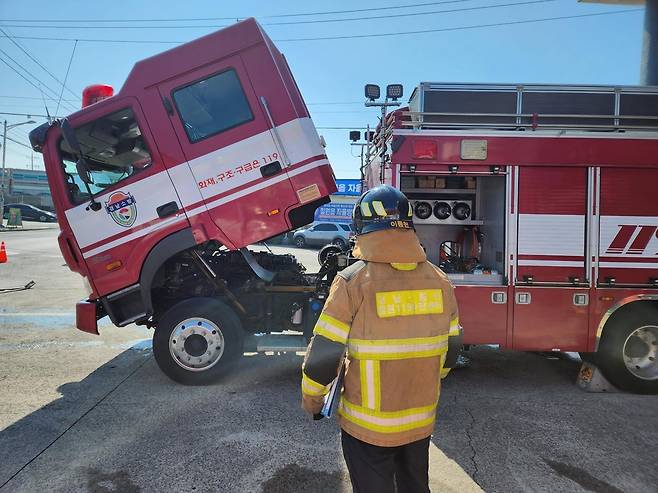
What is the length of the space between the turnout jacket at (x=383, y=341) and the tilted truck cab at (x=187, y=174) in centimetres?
285

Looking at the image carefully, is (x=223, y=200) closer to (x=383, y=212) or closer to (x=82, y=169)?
(x=82, y=169)

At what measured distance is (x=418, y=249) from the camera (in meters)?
1.96

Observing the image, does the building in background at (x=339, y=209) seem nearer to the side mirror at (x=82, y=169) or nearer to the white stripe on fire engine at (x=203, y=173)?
the white stripe on fire engine at (x=203, y=173)

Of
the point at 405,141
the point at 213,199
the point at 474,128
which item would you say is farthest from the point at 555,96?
the point at 213,199

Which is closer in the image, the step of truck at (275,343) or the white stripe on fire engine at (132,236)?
the white stripe on fire engine at (132,236)

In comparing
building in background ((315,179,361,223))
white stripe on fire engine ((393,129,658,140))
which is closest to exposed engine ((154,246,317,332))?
white stripe on fire engine ((393,129,658,140))

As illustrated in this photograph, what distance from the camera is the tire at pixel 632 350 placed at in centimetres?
461

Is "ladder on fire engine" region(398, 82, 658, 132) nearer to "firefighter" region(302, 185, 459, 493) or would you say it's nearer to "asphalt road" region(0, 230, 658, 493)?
"asphalt road" region(0, 230, 658, 493)

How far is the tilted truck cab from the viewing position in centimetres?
456

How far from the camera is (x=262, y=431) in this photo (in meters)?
3.79

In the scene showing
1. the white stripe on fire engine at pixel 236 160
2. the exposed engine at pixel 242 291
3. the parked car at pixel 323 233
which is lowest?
the parked car at pixel 323 233

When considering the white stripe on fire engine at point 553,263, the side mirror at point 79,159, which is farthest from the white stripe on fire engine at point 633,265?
the side mirror at point 79,159

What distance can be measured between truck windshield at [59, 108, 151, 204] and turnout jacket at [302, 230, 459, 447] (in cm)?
358

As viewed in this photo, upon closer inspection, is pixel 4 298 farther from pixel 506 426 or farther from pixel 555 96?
pixel 555 96
